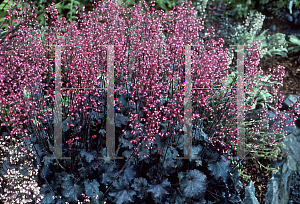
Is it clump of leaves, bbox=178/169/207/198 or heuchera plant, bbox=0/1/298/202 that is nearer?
heuchera plant, bbox=0/1/298/202

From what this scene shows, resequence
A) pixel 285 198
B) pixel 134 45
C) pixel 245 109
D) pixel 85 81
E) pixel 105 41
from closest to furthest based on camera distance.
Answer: pixel 85 81
pixel 105 41
pixel 134 45
pixel 245 109
pixel 285 198

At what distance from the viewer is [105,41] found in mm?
2660

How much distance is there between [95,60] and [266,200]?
315cm

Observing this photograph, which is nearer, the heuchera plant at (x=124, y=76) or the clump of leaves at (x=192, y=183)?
the heuchera plant at (x=124, y=76)

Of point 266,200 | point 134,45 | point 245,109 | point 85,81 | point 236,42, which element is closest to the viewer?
point 85,81

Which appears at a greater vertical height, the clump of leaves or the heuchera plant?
the heuchera plant

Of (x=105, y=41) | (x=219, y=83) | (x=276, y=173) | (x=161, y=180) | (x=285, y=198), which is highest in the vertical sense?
(x=105, y=41)

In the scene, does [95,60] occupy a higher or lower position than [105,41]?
lower

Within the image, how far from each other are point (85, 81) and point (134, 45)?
2.37 ft

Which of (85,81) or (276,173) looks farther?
(276,173)

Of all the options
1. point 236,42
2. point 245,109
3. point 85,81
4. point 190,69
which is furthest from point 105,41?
point 236,42

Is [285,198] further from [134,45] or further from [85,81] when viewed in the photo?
[85,81]

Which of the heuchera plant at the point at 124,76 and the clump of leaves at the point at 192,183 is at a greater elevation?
the heuchera plant at the point at 124,76

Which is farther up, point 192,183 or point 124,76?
point 124,76
